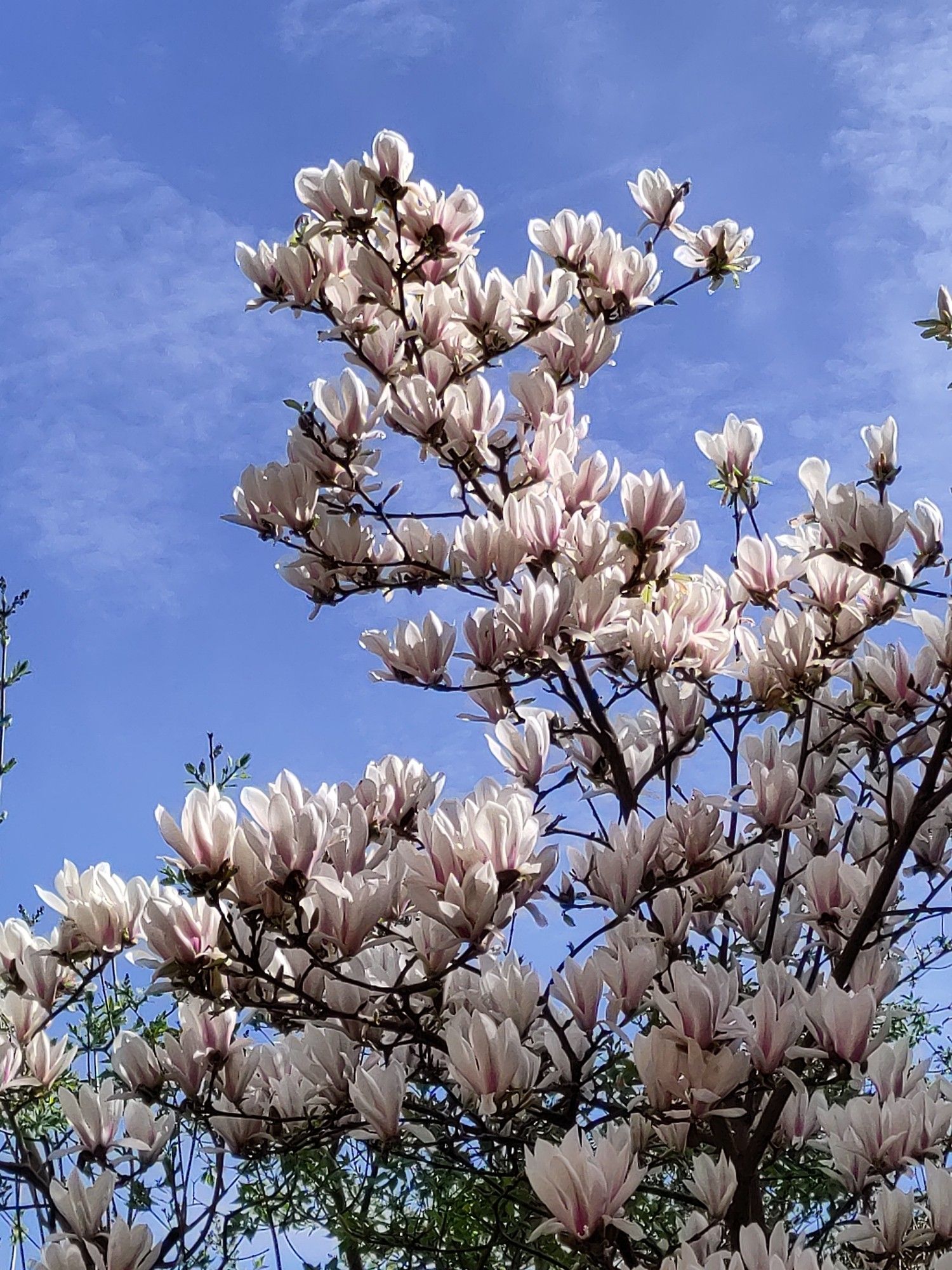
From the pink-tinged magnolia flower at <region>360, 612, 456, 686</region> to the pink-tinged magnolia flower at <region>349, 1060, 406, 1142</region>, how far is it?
3.20ft

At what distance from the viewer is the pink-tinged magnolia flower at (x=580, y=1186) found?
1.88 meters

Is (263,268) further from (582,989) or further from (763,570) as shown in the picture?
(582,989)

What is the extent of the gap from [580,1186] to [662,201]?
2.58m

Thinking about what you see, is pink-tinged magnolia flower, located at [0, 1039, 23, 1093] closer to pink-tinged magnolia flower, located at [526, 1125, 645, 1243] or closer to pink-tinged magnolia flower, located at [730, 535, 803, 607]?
pink-tinged magnolia flower, located at [526, 1125, 645, 1243]

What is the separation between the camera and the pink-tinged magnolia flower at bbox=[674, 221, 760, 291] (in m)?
3.32

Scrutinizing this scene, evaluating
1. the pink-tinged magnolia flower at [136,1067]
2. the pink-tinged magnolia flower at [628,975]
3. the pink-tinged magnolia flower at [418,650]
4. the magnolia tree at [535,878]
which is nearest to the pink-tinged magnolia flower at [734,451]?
the magnolia tree at [535,878]

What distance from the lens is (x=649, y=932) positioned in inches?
100

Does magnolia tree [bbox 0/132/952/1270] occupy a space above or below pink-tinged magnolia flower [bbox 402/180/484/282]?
below

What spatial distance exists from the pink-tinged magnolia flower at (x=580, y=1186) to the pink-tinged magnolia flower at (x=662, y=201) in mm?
2462

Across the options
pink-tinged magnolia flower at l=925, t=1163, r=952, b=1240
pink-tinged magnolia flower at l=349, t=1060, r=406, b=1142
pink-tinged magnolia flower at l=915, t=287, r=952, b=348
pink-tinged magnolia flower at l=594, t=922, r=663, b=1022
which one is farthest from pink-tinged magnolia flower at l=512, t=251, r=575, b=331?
pink-tinged magnolia flower at l=925, t=1163, r=952, b=1240

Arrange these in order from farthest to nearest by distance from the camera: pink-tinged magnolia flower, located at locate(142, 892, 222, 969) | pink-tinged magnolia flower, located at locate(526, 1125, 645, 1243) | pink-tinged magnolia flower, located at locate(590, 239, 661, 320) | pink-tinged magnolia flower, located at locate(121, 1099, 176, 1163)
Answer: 1. pink-tinged magnolia flower, located at locate(590, 239, 661, 320)
2. pink-tinged magnolia flower, located at locate(121, 1099, 176, 1163)
3. pink-tinged magnolia flower, located at locate(142, 892, 222, 969)
4. pink-tinged magnolia flower, located at locate(526, 1125, 645, 1243)

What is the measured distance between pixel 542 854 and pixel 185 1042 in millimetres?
785

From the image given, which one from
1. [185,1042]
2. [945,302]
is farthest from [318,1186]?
[945,302]

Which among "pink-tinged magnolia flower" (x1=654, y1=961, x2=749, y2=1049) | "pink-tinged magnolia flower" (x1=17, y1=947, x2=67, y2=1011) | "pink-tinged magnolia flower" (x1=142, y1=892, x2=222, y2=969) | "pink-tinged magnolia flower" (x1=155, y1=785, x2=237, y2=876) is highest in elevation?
"pink-tinged magnolia flower" (x1=17, y1=947, x2=67, y2=1011)
